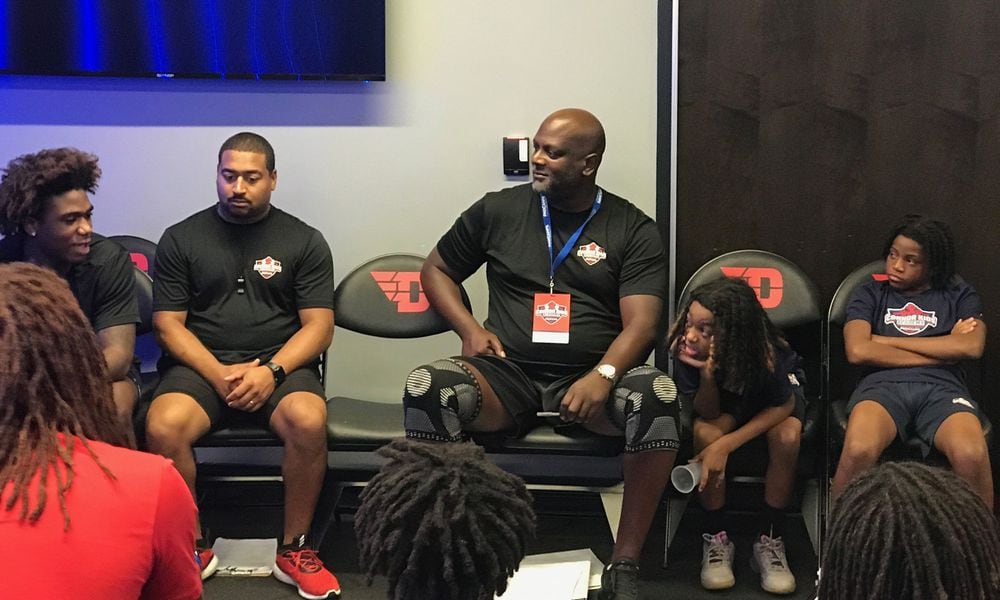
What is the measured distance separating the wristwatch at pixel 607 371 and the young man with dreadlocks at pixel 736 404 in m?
0.26

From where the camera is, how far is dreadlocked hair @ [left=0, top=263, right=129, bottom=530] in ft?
3.93

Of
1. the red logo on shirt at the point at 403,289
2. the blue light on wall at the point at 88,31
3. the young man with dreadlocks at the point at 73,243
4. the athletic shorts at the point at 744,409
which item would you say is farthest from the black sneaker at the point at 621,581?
the blue light on wall at the point at 88,31

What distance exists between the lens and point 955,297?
125 inches

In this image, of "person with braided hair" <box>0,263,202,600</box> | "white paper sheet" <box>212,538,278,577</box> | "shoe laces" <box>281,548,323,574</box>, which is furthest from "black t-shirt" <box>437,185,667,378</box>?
"person with braided hair" <box>0,263,202,600</box>

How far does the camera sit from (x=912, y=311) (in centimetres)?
317

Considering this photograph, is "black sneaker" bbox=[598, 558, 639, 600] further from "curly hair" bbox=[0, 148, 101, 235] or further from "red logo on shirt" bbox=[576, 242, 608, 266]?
"curly hair" bbox=[0, 148, 101, 235]

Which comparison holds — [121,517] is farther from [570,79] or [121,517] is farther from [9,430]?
[570,79]

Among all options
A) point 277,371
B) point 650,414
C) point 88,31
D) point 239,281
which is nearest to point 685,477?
point 650,414

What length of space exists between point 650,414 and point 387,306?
3.58 feet

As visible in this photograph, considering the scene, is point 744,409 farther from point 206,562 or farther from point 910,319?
point 206,562

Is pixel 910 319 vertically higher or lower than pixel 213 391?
higher

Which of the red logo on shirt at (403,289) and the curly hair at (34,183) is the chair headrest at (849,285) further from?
the curly hair at (34,183)

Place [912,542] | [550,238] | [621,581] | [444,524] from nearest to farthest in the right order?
[912,542] → [444,524] → [621,581] → [550,238]

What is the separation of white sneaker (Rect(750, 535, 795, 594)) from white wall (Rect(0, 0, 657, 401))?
4.19 feet
